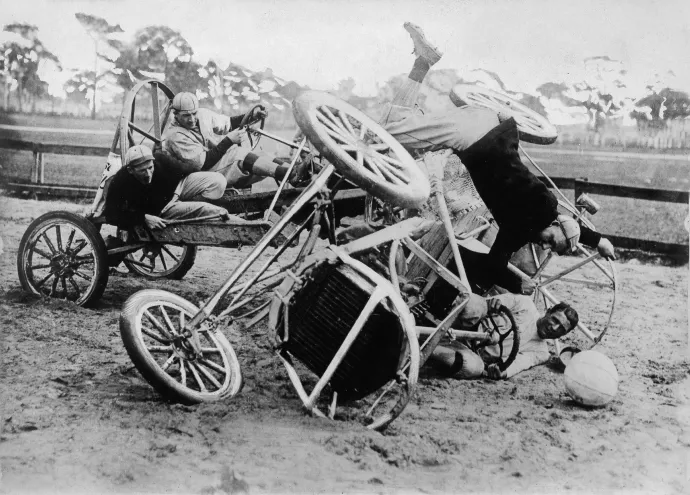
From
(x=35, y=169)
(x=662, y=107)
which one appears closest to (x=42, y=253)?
(x=35, y=169)

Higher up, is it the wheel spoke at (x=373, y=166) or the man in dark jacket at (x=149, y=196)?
the wheel spoke at (x=373, y=166)

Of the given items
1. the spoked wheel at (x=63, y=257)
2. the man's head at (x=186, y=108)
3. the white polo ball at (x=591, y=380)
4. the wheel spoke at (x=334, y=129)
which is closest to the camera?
the wheel spoke at (x=334, y=129)

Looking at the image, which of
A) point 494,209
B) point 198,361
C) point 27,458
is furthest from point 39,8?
point 494,209

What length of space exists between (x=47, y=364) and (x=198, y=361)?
0.99 meters

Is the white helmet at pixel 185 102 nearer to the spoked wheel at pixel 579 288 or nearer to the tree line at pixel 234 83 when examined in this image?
the tree line at pixel 234 83

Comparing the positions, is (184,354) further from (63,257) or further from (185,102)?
(185,102)

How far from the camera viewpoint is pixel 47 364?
12.1ft

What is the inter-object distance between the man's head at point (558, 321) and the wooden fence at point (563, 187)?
4.46ft

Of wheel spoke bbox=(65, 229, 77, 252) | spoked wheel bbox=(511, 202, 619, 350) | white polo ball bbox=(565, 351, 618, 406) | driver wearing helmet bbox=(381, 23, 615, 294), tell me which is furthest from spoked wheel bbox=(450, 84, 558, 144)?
wheel spoke bbox=(65, 229, 77, 252)

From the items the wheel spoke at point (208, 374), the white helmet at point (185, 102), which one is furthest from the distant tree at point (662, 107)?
the wheel spoke at point (208, 374)

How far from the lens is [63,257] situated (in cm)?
441

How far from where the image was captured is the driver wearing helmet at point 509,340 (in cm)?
404

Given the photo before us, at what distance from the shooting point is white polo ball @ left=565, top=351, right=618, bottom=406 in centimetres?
376

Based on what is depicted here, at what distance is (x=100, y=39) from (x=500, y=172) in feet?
9.02
